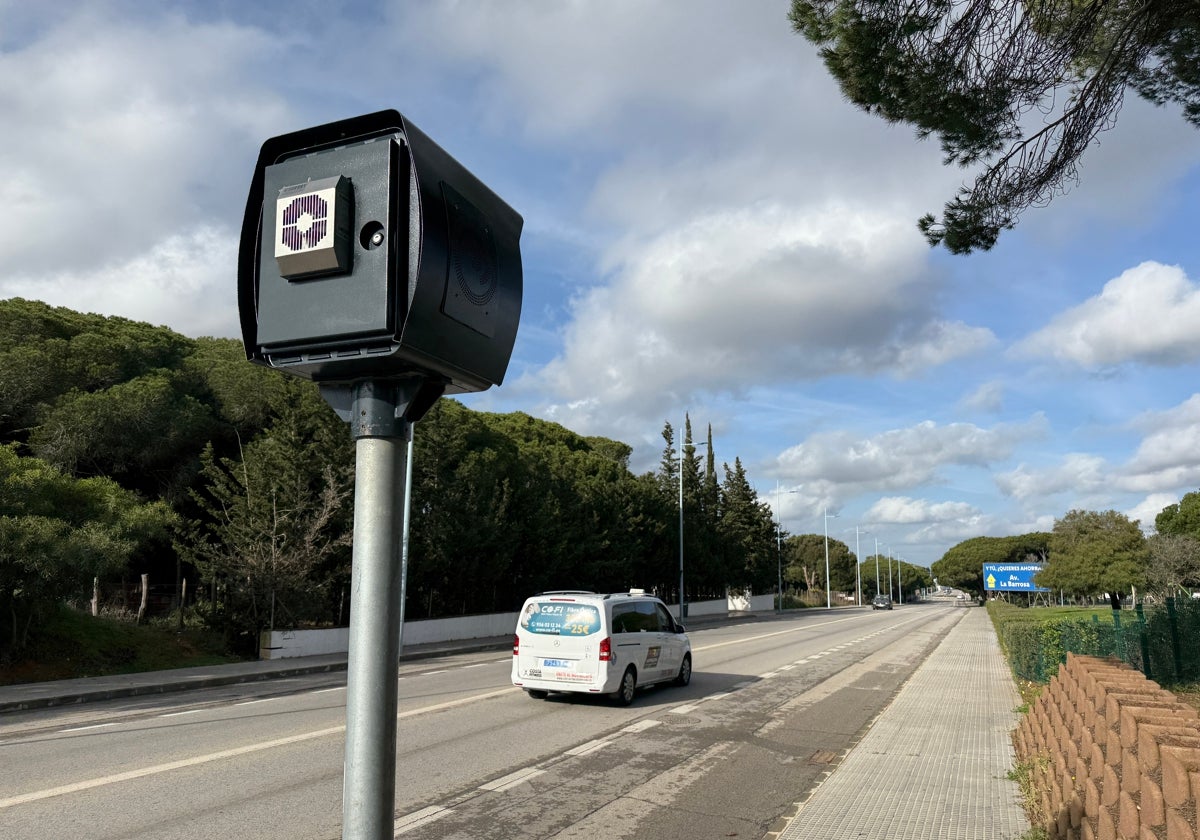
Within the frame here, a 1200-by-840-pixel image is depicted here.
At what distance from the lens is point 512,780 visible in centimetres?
848

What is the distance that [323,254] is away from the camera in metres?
2.06

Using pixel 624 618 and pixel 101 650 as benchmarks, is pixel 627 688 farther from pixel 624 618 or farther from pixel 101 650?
pixel 101 650

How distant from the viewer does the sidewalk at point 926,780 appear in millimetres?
6883

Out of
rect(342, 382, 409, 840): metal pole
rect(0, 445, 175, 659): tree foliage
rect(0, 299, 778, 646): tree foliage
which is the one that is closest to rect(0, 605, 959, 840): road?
rect(0, 445, 175, 659): tree foliage

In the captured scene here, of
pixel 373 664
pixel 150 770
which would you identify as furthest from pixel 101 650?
pixel 373 664

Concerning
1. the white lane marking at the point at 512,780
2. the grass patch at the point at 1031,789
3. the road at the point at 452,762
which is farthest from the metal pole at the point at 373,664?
the white lane marking at the point at 512,780

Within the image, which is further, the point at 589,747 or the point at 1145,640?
the point at 1145,640

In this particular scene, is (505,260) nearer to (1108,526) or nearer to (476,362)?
(476,362)

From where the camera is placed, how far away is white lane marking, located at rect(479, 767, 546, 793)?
8.16 m

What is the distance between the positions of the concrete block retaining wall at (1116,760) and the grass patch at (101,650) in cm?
1819

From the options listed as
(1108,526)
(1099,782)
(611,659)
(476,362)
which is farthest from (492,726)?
(1108,526)

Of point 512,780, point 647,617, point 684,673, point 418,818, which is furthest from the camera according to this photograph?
point 684,673

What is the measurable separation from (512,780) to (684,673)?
8.38m

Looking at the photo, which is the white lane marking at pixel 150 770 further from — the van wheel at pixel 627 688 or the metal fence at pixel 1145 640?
the metal fence at pixel 1145 640
